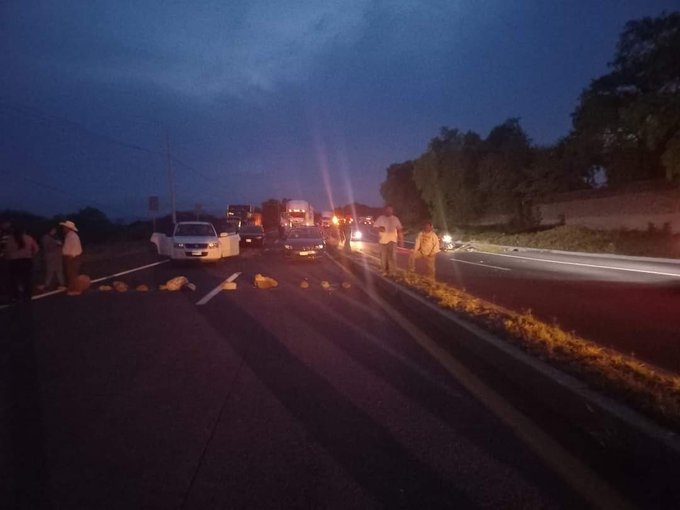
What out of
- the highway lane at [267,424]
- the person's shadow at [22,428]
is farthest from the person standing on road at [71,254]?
the person's shadow at [22,428]

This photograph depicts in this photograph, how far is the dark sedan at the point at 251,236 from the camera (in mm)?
52656

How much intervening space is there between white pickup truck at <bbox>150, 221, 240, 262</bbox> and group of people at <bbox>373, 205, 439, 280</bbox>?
34.3 ft

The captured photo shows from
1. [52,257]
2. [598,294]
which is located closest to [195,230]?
[52,257]

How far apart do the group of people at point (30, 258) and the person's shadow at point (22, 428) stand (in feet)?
20.2

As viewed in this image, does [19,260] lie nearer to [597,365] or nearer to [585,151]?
[597,365]

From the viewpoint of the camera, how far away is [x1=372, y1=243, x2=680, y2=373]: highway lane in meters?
12.1

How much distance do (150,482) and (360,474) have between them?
1.54 meters

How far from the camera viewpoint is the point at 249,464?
6078 mm

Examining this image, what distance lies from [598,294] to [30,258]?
45.6ft

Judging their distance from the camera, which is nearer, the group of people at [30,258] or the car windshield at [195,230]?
the group of people at [30,258]

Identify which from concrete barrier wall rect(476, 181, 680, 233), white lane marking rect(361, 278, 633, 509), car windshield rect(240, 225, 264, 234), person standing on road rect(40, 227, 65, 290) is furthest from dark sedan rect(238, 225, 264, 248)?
white lane marking rect(361, 278, 633, 509)

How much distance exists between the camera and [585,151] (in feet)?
155

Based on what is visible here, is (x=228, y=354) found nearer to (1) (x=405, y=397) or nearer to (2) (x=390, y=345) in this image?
(2) (x=390, y=345)

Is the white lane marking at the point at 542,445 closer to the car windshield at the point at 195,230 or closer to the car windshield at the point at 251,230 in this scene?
the car windshield at the point at 195,230
